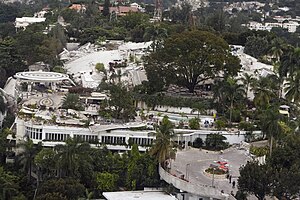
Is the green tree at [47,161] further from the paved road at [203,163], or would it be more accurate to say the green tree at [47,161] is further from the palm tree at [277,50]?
the palm tree at [277,50]

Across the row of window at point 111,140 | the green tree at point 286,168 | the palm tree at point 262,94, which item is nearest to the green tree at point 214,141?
the palm tree at point 262,94

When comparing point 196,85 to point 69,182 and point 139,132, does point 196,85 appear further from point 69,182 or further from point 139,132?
point 69,182

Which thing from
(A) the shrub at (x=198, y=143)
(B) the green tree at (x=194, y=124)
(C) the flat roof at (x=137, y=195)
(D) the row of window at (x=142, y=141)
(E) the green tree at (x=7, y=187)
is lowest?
(C) the flat roof at (x=137, y=195)

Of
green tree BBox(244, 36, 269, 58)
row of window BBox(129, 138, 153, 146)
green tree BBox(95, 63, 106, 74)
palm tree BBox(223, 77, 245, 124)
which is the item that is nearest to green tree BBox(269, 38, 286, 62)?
green tree BBox(244, 36, 269, 58)

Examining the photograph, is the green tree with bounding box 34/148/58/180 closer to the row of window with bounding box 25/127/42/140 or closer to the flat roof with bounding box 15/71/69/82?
the row of window with bounding box 25/127/42/140

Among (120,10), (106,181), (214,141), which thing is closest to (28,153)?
(106,181)

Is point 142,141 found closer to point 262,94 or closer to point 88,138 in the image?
point 88,138
